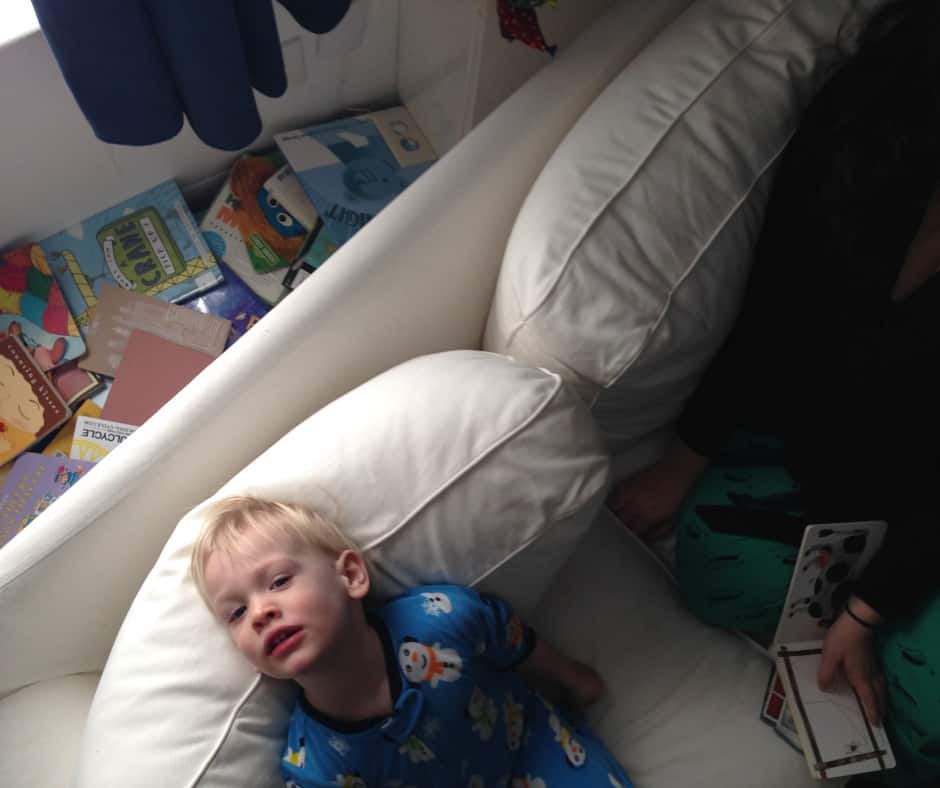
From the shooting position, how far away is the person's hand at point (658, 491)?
1.09 m

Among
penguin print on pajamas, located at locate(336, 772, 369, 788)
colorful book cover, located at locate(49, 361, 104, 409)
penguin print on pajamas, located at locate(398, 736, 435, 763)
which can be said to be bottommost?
penguin print on pajamas, located at locate(398, 736, 435, 763)

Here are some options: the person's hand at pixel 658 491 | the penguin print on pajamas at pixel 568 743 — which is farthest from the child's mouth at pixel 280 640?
the person's hand at pixel 658 491

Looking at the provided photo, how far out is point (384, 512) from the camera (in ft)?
2.75

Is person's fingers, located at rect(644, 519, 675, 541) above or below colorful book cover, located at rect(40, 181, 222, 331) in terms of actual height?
below

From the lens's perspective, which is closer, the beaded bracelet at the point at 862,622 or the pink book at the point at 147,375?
the beaded bracelet at the point at 862,622

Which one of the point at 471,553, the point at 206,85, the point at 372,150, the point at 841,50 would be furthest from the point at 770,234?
the point at 372,150

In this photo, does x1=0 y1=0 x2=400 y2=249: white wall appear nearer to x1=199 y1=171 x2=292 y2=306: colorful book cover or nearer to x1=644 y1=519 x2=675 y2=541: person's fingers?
x1=199 y1=171 x2=292 y2=306: colorful book cover

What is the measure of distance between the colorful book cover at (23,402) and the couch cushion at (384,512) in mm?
533

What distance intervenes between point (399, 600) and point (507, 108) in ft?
2.07

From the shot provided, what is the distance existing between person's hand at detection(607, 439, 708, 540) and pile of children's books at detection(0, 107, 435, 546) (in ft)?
2.27

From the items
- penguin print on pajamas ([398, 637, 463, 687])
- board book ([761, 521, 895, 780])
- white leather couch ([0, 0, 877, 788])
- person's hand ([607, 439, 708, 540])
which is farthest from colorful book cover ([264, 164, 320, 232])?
board book ([761, 521, 895, 780])

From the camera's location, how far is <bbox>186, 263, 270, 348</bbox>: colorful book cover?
53.9 inches

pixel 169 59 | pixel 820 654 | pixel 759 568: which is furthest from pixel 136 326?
pixel 820 654

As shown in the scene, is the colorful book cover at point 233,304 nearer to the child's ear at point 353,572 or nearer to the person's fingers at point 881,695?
the child's ear at point 353,572
